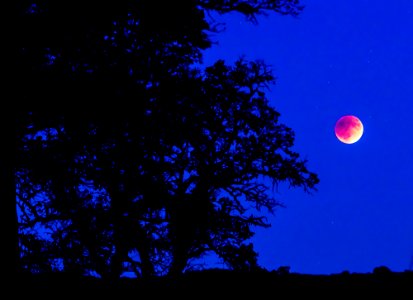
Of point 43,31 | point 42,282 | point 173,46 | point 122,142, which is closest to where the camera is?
point 42,282

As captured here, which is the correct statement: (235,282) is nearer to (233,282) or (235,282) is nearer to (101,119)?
(233,282)

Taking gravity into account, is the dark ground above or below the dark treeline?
below

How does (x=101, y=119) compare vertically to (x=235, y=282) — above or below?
above

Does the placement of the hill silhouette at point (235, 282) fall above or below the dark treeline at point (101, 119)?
below

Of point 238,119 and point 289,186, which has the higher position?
point 238,119

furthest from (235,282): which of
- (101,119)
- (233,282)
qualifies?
(101,119)

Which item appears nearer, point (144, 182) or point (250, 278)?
point (250, 278)

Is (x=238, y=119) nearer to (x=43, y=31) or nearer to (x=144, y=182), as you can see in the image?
(x=144, y=182)

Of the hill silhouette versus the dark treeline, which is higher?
the dark treeline

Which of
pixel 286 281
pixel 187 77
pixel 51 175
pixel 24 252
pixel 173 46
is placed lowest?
pixel 286 281

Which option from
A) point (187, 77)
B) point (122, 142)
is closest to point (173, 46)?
point (187, 77)

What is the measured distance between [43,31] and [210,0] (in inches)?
105

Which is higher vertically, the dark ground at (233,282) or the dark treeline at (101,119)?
the dark treeline at (101,119)

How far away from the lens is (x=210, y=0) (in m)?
8.39
